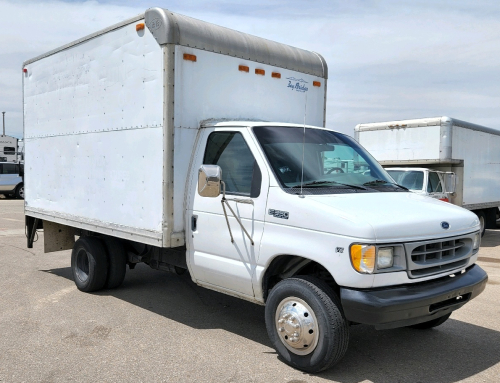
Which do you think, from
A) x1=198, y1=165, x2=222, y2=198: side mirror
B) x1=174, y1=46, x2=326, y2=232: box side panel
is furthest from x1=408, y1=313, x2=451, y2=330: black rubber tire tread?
x1=198, y1=165, x2=222, y2=198: side mirror

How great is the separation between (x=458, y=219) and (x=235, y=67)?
296 cm

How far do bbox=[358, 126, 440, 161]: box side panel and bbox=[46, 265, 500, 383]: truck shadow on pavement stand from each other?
764cm

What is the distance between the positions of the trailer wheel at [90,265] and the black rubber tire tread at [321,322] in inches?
130

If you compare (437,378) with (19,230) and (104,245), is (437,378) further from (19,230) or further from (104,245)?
(19,230)

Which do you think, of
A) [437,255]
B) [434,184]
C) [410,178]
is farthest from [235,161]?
[434,184]

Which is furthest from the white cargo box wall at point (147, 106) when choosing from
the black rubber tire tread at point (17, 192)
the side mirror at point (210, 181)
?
the black rubber tire tread at point (17, 192)

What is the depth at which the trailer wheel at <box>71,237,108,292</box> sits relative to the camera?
23.4 feet

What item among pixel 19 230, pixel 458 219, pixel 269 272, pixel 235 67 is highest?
pixel 235 67

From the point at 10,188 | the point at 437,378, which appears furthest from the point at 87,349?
the point at 10,188

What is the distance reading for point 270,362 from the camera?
4805 millimetres

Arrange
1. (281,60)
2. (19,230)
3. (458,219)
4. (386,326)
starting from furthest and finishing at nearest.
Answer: (19,230) < (281,60) < (458,219) < (386,326)

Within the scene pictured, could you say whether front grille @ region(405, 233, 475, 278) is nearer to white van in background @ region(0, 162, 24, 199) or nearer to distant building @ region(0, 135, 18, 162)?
white van in background @ region(0, 162, 24, 199)

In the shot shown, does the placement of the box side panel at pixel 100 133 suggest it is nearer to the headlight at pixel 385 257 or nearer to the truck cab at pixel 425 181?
the headlight at pixel 385 257

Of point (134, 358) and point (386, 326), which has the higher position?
point (386, 326)
